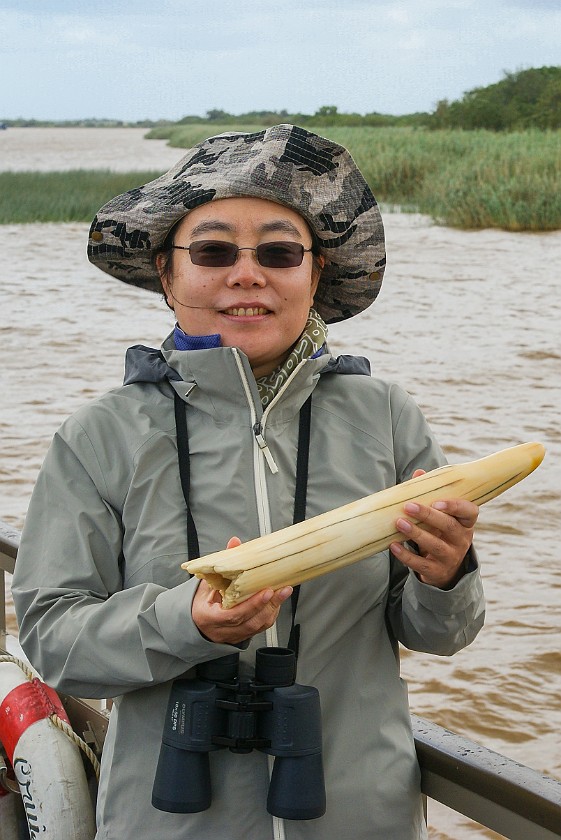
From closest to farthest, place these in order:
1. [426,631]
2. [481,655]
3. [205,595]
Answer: [205,595], [426,631], [481,655]

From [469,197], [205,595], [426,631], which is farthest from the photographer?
[469,197]

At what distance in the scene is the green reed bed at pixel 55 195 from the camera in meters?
26.5

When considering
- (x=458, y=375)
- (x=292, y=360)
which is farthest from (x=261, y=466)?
(x=458, y=375)

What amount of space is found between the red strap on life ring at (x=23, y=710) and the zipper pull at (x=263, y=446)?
34.4 inches

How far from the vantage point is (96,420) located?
1.87m

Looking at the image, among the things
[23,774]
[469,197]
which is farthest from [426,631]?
[469,197]

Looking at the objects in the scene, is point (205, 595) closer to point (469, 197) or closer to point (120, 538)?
point (120, 538)

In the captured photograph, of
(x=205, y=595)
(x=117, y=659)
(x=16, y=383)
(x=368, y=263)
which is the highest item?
(x=368, y=263)

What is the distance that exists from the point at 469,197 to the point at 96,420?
23.3 m

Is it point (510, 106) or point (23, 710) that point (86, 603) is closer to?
point (23, 710)

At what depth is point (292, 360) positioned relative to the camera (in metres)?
1.95

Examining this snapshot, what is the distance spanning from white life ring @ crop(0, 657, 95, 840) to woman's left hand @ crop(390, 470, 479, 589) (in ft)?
3.14

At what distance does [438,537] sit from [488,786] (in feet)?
1.32

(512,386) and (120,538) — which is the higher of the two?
(120,538)
